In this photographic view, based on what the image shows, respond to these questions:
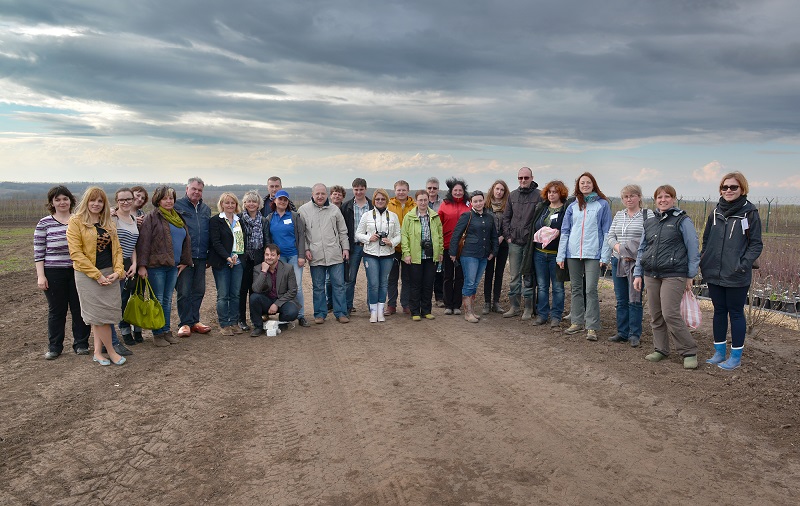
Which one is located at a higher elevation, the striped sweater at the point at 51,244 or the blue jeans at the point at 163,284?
the striped sweater at the point at 51,244

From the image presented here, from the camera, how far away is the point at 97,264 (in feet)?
19.8

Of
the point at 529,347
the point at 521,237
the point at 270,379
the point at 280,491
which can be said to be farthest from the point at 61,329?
the point at 521,237

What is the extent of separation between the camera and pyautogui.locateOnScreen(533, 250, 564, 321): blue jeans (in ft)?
26.3

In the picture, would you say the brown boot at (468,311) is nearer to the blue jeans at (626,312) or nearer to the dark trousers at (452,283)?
the dark trousers at (452,283)

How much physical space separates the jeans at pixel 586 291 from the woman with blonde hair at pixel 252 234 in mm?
4221

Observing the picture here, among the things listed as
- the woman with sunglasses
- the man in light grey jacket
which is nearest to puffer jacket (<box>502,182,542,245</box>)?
the man in light grey jacket

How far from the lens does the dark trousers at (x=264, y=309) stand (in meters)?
7.65

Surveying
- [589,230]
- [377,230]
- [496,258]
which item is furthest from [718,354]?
[377,230]

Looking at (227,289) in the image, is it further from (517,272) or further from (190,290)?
(517,272)

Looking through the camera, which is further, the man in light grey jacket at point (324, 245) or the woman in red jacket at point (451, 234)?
the woman in red jacket at point (451, 234)

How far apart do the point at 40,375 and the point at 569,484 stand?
5.28 m

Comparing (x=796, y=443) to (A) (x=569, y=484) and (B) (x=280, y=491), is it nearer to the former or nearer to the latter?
(A) (x=569, y=484)

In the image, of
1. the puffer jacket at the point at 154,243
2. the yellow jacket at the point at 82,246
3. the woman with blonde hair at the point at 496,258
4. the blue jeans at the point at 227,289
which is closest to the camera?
the yellow jacket at the point at 82,246

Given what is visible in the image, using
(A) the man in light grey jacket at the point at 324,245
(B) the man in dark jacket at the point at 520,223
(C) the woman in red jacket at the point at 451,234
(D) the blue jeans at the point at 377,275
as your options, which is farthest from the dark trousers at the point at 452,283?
(A) the man in light grey jacket at the point at 324,245
